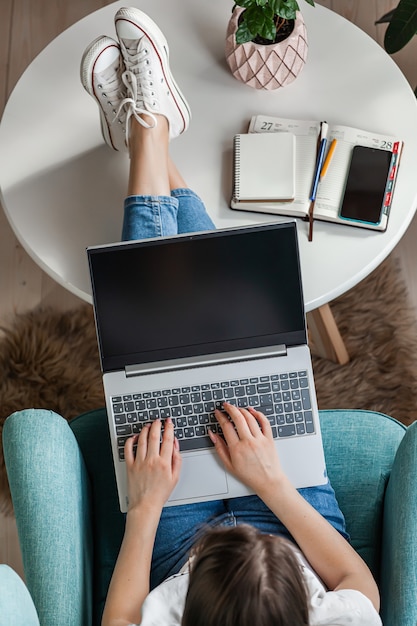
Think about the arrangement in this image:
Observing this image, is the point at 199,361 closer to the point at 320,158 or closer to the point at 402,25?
the point at 320,158

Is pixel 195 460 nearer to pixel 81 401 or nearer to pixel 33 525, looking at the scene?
pixel 33 525

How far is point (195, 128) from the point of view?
1.29 meters

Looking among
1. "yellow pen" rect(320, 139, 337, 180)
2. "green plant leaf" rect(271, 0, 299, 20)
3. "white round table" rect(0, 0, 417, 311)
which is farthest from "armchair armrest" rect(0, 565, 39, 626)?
"green plant leaf" rect(271, 0, 299, 20)

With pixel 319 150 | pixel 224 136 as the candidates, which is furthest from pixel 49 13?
pixel 319 150

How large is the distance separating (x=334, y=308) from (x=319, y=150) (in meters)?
0.61

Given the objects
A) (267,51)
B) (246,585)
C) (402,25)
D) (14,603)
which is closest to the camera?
(246,585)

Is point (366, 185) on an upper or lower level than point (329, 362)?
upper

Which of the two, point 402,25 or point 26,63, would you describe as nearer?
point 402,25

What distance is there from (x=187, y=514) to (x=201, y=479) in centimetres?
6

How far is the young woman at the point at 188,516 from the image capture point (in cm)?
79

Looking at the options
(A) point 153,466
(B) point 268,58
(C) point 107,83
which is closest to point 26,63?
(C) point 107,83

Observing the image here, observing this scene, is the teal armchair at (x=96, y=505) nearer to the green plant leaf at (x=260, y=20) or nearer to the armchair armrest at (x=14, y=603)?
the armchair armrest at (x=14, y=603)

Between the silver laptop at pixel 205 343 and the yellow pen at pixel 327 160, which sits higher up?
the yellow pen at pixel 327 160

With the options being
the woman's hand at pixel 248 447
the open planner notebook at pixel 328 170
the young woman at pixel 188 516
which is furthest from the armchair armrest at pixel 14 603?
the open planner notebook at pixel 328 170
